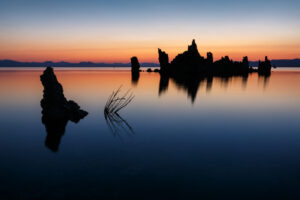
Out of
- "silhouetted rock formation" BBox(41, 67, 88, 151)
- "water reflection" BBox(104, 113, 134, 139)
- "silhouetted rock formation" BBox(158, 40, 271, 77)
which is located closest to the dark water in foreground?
"water reflection" BBox(104, 113, 134, 139)

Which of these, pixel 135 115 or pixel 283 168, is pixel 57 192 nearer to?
pixel 283 168

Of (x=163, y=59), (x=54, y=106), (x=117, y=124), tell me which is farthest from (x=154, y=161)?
(x=163, y=59)

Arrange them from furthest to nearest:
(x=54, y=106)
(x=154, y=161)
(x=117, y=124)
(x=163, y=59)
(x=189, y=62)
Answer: (x=163, y=59), (x=189, y=62), (x=54, y=106), (x=117, y=124), (x=154, y=161)

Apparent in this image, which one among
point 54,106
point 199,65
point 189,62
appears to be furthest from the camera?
point 199,65

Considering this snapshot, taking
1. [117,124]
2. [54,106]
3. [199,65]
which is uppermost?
[199,65]

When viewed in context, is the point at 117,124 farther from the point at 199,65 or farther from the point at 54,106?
the point at 199,65

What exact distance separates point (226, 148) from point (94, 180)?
7.27m

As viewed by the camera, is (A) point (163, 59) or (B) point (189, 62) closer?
(B) point (189, 62)

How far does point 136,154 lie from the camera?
11.2m

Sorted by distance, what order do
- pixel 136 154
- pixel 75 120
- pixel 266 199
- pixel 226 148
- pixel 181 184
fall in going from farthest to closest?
1. pixel 75 120
2. pixel 226 148
3. pixel 136 154
4. pixel 181 184
5. pixel 266 199

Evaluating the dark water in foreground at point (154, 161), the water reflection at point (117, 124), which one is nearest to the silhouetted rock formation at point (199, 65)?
the water reflection at point (117, 124)

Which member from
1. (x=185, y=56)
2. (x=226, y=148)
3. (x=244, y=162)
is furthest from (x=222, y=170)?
(x=185, y=56)

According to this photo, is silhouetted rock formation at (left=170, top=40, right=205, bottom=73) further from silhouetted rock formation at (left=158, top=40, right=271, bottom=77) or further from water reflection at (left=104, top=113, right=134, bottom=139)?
water reflection at (left=104, top=113, right=134, bottom=139)

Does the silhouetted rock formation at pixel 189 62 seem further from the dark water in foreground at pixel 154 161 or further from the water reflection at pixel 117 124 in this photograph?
the dark water in foreground at pixel 154 161
